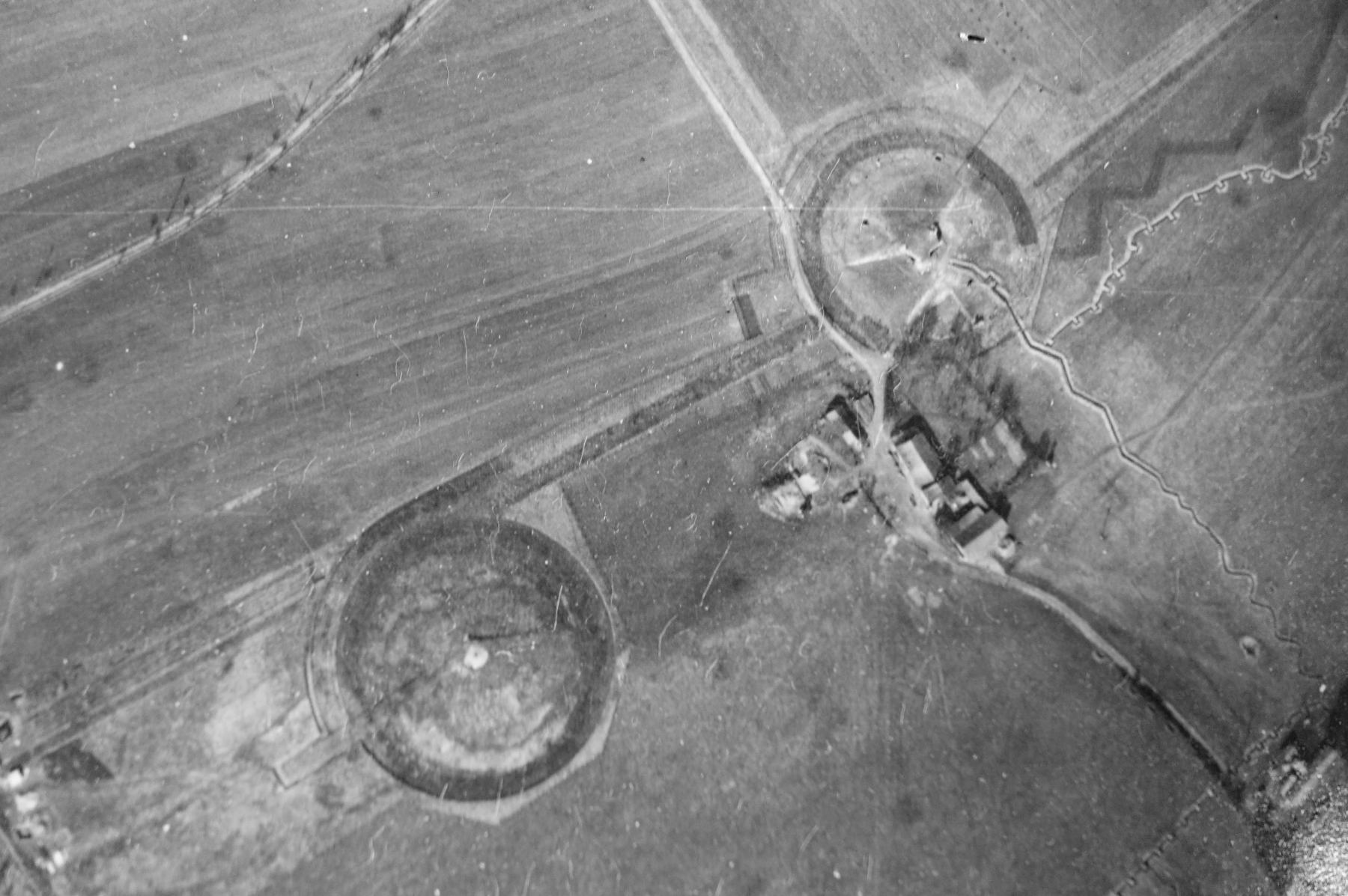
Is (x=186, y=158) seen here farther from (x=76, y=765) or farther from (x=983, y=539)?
(x=983, y=539)

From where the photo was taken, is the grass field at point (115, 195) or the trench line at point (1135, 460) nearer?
the grass field at point (115, 195)

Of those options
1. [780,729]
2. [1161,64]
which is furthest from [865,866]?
[1161,64]

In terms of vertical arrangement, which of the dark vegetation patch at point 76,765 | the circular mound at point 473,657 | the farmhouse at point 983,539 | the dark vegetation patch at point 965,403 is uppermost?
the dark vegetation patch at point 965,403

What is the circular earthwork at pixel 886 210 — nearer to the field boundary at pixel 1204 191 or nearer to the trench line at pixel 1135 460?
the trench line at pixel 1135 460

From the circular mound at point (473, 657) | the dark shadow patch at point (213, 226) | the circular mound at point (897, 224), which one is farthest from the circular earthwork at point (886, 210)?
the dark shadow patch at point (213, 226)

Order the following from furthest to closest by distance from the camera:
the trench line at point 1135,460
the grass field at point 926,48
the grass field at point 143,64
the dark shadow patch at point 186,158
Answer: the grass field at point 926,48
the trench line at point 1135,460
the dark shadow patch at point 186,158
the grass field at point 143,64

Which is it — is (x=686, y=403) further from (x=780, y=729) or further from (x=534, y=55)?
(x=534, y=55)

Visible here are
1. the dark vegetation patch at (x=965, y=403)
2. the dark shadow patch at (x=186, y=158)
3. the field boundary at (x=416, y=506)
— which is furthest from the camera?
the dark vegetation patch at (x=965, y=403)

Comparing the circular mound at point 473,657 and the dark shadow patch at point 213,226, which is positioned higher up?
the dark shadow patch at point 213,226

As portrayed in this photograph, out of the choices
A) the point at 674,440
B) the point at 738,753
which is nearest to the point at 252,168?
the point at 674,440
